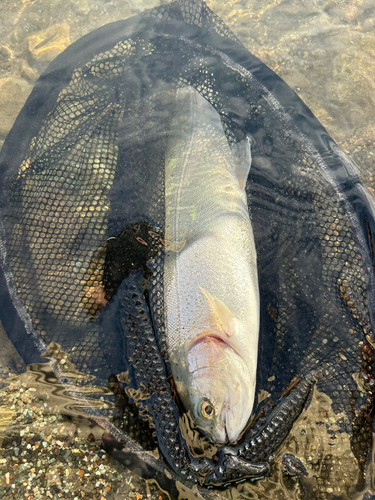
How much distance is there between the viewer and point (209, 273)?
262 centimetres

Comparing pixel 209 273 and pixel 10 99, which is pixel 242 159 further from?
pixel 10 99

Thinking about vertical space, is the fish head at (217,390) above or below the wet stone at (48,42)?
below

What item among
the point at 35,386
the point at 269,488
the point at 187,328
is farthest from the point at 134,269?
the point at 269,488

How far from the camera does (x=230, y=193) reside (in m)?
2.92

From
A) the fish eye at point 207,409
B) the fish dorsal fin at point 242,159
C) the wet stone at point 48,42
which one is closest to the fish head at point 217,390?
the fish eye at point 207,409

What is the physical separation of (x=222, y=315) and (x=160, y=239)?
867mm

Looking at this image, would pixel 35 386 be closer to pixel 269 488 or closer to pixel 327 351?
pixel 269 488

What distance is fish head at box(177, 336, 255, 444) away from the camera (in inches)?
87.9

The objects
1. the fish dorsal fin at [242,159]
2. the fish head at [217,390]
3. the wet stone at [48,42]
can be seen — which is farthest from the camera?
A: the wet stone at [48,42]

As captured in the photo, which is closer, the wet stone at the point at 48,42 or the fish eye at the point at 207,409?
the fish eye at the point at 207,409

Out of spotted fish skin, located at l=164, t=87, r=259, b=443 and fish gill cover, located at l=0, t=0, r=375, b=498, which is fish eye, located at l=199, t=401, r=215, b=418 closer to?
spotted fish skin, located at l=164, t=87, r=259, b=443

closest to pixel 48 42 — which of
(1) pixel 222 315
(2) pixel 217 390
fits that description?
(1) pixel 222 315

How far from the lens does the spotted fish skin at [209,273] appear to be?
2.29 m

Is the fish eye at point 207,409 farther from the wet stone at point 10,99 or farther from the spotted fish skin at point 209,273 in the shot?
the wet stone at point 10,99
